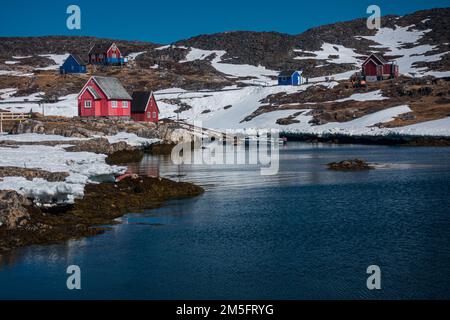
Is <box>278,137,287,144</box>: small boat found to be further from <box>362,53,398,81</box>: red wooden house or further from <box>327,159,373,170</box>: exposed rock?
<box>362,53,398,81</box>: red wooden house

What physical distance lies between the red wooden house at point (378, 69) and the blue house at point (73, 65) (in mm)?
76344

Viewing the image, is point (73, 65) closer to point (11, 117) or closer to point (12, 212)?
point (11, 117)

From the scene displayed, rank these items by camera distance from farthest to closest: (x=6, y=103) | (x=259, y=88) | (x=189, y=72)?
(x=189, y=72) → (x=259, y=88) → (x=6, y=103)

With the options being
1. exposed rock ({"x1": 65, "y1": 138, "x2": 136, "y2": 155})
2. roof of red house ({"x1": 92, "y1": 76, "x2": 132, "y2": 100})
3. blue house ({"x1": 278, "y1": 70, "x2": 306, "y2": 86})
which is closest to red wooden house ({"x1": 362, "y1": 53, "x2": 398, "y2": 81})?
blue house ({"x1": 278, "y1": 70, "x2": 306, "y2": 86})

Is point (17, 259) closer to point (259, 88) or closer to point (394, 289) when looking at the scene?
Result: point (394, 289)

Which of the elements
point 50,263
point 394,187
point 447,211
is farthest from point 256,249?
point 394,187

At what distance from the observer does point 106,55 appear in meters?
166

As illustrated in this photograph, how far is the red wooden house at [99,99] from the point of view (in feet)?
280

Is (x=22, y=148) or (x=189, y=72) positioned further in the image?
(x=189, y=72)

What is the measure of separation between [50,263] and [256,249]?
338 inches

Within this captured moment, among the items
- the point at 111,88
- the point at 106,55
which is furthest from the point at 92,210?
the point at 106,55

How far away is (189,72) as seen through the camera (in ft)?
538
